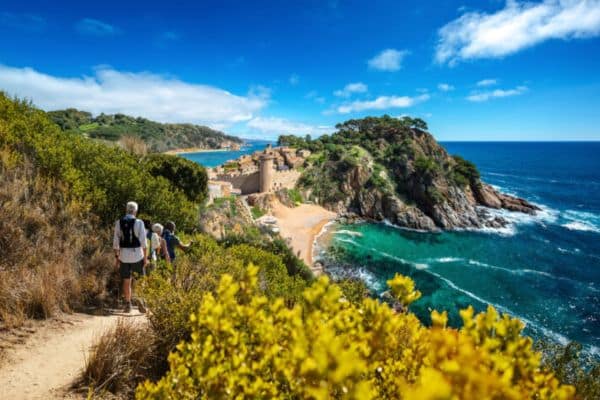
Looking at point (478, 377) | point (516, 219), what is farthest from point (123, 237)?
point (516, 219)

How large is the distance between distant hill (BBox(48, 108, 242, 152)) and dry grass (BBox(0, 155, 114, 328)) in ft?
217

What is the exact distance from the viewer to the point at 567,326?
58.6 ft

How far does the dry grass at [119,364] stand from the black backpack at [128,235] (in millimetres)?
2234

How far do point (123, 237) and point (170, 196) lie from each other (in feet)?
16.4

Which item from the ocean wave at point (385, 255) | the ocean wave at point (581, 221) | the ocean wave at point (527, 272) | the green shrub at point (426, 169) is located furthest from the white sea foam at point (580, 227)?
the ocean wave at point (385, 255)

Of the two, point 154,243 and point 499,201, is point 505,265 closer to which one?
point 499,201

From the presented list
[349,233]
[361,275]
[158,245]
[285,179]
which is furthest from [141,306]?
[285,179]

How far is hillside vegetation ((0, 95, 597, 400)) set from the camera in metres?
1.75

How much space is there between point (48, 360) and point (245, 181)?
3591 cm

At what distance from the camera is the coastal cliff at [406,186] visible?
38781 mm

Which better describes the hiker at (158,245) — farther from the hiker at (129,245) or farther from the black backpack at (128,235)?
the black backpack at (128,235)

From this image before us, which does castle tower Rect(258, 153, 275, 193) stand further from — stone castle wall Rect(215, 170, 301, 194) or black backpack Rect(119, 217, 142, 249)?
black backpack Rect(119, 217, 142, 249)

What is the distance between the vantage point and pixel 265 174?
38125 mm

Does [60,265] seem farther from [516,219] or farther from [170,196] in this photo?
[516,219]
